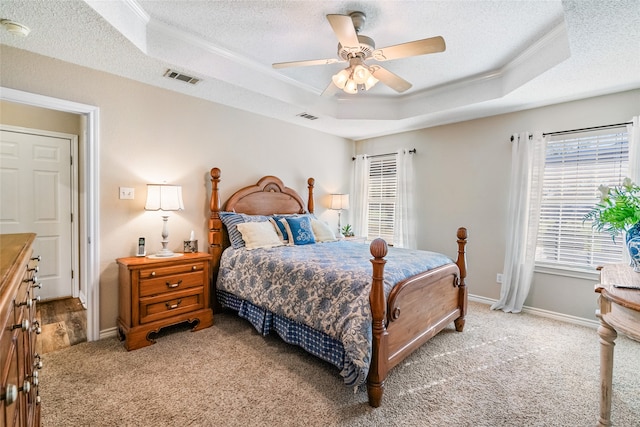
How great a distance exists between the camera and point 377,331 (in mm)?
1924

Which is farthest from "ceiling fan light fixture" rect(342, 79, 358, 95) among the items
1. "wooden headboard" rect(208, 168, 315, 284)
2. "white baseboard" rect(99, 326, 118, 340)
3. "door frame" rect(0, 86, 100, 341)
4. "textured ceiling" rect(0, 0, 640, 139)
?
"white baseboard" rect(99, 326, 118, 340)

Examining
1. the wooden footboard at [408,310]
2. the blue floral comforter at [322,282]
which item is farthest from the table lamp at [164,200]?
the wooden footboard at [408,310]

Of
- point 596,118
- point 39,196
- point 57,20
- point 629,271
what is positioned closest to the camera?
point 629,271

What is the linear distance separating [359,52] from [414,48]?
41cm

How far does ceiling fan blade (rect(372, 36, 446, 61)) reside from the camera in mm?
1940

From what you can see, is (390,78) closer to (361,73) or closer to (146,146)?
(361,73)

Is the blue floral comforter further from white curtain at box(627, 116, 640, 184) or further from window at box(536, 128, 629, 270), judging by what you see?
white curtain at box(627, 116, 640, 184)

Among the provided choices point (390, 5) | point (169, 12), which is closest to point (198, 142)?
point (169, 12)

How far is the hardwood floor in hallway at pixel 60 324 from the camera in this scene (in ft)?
8.69

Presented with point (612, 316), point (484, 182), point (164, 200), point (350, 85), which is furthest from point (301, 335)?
point (484, 182)

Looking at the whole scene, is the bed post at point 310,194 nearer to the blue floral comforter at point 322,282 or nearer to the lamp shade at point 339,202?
the lamp shade at point 339,202

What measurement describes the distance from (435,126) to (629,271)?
3.09 metres

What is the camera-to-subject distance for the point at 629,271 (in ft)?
5.86

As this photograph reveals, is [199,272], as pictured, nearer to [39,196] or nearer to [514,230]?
[39,196]
